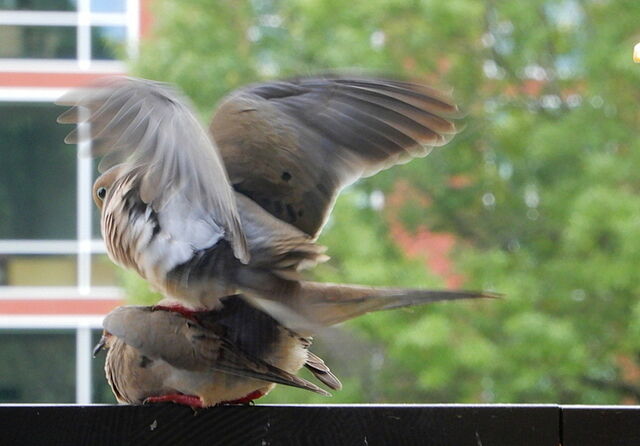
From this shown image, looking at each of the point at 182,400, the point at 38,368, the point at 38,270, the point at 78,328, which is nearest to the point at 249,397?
the point at 182,400

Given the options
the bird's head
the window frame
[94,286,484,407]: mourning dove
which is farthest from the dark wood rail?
the window frame

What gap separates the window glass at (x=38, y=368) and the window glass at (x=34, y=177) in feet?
1.27

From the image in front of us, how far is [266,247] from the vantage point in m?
0.78

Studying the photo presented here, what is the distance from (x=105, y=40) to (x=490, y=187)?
55.8 inches

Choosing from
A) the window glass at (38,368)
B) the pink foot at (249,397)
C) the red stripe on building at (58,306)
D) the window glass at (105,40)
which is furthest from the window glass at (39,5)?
the pink foot at (249,397)

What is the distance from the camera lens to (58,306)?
345 centimetres

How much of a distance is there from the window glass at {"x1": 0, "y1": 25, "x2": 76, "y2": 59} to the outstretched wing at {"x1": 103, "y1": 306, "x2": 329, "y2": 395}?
2800mm

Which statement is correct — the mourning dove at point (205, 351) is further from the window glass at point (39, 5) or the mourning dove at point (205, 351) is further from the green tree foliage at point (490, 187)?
the window glass at point (39, 5)

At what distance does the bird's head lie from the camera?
2.64ft

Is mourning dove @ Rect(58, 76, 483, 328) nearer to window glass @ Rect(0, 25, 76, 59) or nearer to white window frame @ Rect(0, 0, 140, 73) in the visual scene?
white window frame @ Rect(0, 0, 140, 73)

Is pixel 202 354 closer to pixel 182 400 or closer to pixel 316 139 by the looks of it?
pixel 182 400

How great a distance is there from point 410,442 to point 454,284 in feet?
8.20

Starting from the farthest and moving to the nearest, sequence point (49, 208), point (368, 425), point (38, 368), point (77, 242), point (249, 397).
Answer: point (38, 368), point (49, 208), point (77, 242), point (249, 397), point (368, 425)

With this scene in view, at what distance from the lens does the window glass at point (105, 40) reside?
11.4 feet
